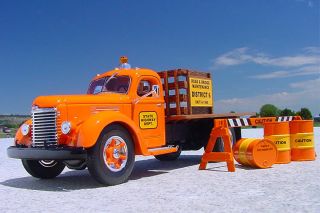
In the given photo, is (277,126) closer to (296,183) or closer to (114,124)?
(296,183)

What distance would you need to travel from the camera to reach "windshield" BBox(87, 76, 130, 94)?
9.28 metres

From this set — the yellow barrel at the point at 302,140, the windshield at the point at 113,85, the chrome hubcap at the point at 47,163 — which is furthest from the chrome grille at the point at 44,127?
the yellow barrel at the point at 302,140

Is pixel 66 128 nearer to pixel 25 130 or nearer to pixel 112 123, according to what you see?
pixel 112 123

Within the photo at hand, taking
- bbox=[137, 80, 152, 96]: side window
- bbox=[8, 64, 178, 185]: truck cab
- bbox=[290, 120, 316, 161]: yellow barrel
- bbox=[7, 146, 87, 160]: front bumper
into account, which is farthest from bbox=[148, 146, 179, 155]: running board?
bbox=[290, 120, 316, 161]: yellow barrel

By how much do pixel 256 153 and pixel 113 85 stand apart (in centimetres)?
336

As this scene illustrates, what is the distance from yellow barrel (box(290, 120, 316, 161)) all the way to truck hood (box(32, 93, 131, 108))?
14.7 ft

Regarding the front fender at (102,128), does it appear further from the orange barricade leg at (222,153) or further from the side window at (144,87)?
the orange barricade leg at (222,153)

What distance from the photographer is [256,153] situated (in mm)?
9398

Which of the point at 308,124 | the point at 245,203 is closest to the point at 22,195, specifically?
the point at 245,203

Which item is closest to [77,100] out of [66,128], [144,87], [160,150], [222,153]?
[66,128]

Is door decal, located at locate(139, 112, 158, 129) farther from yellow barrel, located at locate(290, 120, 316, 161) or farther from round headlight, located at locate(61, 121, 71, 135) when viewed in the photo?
yellow barrel, located at locate(290, 120, 316, 161)

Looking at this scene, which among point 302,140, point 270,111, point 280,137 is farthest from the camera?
point 270,111

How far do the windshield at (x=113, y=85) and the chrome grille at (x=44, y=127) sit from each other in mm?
1619

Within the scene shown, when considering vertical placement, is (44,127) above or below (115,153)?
above
